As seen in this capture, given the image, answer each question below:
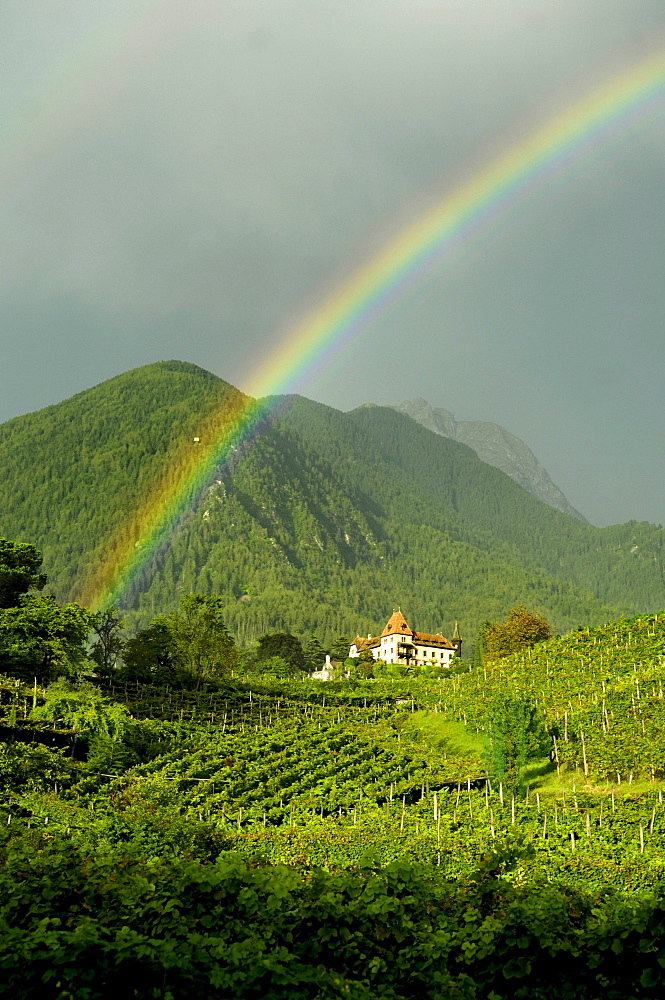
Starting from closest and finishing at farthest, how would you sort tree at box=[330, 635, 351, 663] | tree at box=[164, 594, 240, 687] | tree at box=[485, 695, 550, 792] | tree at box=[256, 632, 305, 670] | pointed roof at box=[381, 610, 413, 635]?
1. tree at box=[485, 695, 550, 792]
2. tree at box=[164, 594, 240, 687]
3. tree at box=[256, 632, 305, 670]
4. tree at box=[330, 635, 351, 663]
5. pointed roof at box=[381, 610, 413, 635]

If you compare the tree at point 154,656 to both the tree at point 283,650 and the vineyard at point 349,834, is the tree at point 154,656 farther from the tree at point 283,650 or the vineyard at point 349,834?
the tree at point 283,650

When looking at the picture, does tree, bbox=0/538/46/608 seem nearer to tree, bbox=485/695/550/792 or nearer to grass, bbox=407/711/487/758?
grass, bbox=407/711/487/758

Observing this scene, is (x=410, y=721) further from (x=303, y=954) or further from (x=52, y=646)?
(x=303, y=954)

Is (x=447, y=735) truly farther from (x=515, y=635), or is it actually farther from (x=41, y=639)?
(x=515, y=635)

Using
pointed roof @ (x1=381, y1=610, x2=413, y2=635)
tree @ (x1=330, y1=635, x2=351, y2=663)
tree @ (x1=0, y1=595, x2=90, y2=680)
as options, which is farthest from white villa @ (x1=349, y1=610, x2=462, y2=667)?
tree @ (x1=0, y1=595, x2=90, y2=680)

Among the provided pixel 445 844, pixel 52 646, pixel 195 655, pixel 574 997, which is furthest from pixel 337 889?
pixel 195 655

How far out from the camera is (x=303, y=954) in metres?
6.77

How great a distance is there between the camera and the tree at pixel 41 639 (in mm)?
39219

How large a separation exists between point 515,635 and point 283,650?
134 feet

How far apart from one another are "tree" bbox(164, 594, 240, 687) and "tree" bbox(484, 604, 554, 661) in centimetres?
2646

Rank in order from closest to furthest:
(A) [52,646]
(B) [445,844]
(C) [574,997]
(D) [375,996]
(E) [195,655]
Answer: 1. (D) [375,996]
2. (C) [574,997]
3. (B) [445,844]
4. (A) [52,646]
5. (E) [195,655]

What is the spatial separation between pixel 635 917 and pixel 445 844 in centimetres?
1588

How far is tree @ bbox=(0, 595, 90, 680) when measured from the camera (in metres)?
39.2

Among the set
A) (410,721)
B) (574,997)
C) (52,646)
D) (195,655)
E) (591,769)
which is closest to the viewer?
(574,997)
